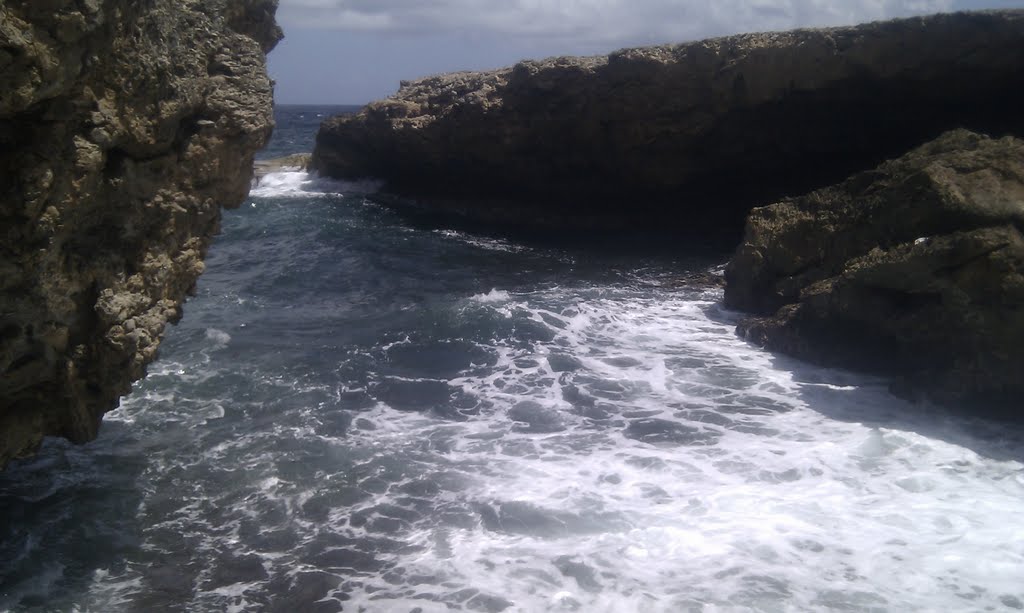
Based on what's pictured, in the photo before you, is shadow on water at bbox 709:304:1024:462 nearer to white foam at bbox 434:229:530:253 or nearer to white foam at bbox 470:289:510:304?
white foam at bbox 470:289:510:304

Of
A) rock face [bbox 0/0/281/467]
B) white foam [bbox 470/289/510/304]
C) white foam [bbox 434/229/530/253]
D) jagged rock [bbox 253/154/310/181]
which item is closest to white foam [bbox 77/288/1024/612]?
rock face [bbox 0/0/281/467]

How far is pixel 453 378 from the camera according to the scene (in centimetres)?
916

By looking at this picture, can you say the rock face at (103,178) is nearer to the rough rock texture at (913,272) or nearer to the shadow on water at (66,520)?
the shadow on water at (66,520)

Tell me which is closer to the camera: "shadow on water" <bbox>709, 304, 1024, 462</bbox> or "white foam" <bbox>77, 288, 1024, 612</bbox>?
"white foam" <bbox>77, 288, 1024, 612</bbox>

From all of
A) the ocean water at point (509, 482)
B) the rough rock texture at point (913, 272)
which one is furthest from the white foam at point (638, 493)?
the rough rock texture at point (913, 272)

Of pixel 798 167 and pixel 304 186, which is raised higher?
pixel 798 167

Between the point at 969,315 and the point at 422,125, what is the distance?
46.0 ft

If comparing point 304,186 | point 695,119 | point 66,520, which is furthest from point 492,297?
point 304,186

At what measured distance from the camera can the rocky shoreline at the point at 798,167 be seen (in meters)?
8.16

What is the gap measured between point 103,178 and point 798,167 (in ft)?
45.4

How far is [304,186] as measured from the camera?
24562 millimetres

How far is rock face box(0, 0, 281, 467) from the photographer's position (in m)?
4.24

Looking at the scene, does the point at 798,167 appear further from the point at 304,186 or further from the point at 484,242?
the point at 304,186

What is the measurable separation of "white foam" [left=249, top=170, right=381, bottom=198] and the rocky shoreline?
1.23ft
